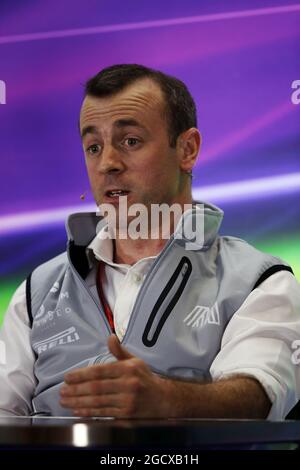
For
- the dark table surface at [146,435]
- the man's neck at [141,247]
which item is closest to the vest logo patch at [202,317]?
the man's neck at [141,247]

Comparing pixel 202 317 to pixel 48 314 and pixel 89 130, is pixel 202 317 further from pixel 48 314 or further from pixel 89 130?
pixel 89 130

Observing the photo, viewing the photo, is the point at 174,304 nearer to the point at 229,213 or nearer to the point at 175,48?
the point at 229,213

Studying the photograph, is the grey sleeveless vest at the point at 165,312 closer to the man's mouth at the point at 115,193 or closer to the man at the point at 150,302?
the man at the point at 150,302

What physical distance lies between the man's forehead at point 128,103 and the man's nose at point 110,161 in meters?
0.09

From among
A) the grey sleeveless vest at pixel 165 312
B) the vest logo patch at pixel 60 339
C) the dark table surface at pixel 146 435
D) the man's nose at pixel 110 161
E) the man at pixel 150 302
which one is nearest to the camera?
the dark table surface at pixel 146 435

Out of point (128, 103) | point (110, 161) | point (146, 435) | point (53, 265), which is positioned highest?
point (128, 103)

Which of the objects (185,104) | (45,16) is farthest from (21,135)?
(185,104)

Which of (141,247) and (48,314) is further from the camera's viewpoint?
(141,247)

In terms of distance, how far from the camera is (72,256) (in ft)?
6.93

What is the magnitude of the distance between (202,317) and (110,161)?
510 mm

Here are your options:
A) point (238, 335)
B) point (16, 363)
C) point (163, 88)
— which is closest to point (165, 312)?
point (238, 335)

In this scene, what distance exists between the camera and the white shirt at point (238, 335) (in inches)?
69.4

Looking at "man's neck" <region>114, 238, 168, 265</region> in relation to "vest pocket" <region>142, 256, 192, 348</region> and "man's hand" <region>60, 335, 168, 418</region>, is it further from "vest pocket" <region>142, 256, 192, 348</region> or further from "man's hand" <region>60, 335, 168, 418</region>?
"man's hand" <region>60, 335, 168, 418</region>

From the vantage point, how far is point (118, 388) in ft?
4.93
